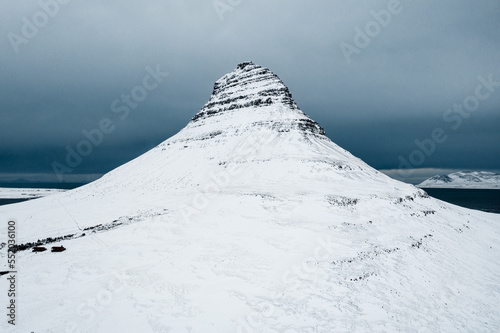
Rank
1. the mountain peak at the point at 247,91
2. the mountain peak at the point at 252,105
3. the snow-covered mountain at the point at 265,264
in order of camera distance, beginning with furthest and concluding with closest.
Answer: the mountain peak at the point at 247,91
the mountain peak at the point at 252,105
the snow-covered mountain at the point at 265,264

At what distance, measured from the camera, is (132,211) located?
3050 cm

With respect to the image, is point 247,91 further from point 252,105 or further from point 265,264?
point 265,264

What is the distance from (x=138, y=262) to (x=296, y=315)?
10320 millimetres

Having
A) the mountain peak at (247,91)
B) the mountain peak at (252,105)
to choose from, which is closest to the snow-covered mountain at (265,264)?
the mountain peak at (252,105)

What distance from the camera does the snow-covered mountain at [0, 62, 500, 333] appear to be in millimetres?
10977

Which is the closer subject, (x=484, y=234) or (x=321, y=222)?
(x=321, y=222)

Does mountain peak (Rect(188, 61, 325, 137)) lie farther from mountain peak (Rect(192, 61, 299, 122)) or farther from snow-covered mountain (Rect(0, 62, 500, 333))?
snow-covered mountain (Rect(0, 62, 500, 333))

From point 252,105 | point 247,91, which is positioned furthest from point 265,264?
point 247,91

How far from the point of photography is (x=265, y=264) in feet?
50.5

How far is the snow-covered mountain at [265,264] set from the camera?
36.0 ft

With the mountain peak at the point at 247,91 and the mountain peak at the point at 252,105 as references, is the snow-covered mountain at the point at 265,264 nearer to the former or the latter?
the mountain peak at the point at 252,105

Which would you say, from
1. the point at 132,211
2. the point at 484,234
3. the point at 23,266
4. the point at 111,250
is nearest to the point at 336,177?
the point at 484,234

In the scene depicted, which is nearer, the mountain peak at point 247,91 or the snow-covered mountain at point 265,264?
the snow-covered mountain at point 265,264

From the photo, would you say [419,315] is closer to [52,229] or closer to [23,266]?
[23,266]
